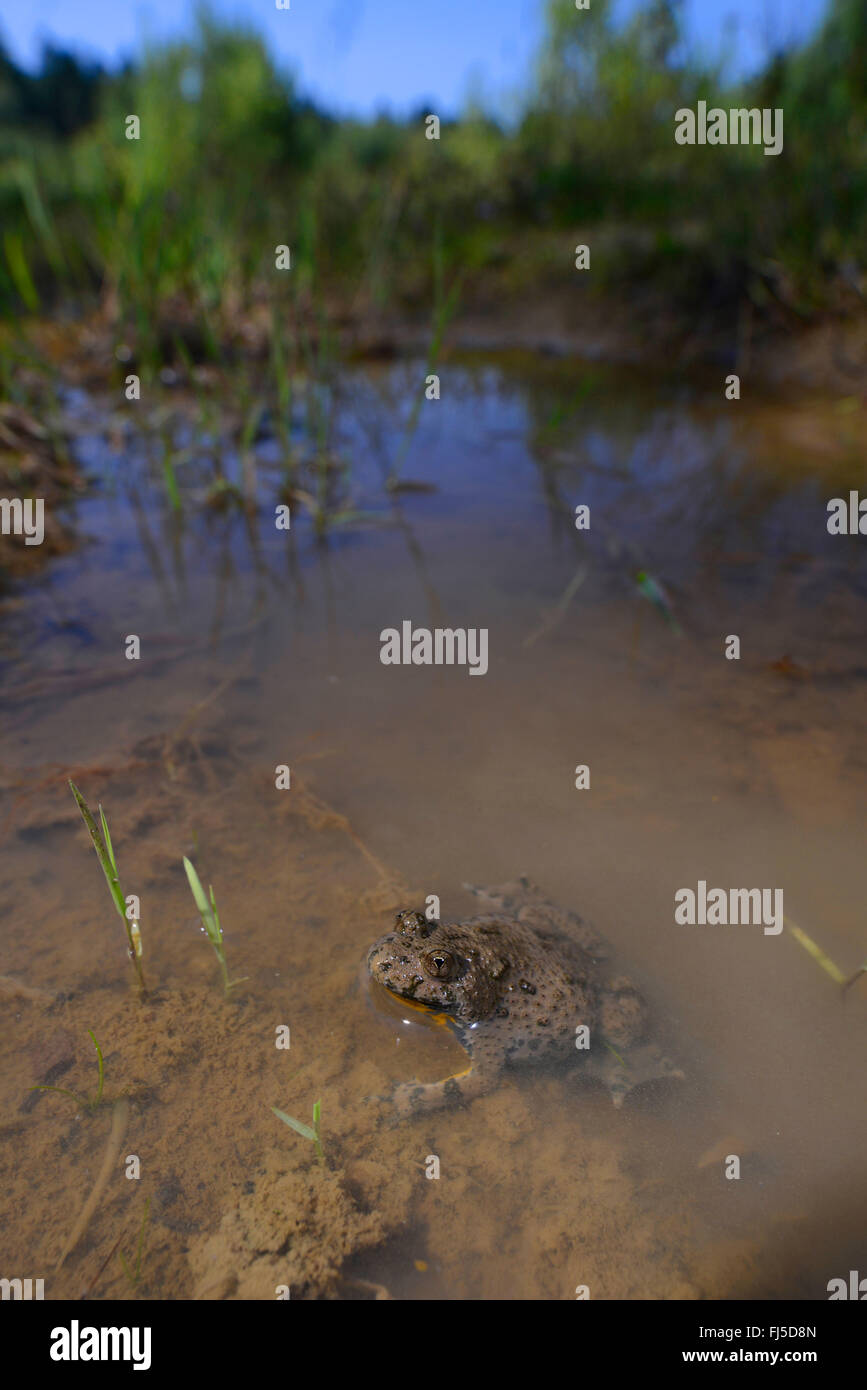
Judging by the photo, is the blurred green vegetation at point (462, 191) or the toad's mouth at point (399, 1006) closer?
the toad's mouth at point (399, 1006)

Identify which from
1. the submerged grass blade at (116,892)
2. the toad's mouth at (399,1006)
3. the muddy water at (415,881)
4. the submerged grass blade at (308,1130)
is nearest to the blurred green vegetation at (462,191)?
the muddy water at (415,881)

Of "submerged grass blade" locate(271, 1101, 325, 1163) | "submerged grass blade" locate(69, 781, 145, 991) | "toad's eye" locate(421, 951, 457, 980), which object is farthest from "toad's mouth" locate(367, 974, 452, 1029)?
"submerged grass blade" locate(69, 781, 145, 991)

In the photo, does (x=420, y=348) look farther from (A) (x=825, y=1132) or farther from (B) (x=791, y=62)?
(A) (x=825, y=1132)

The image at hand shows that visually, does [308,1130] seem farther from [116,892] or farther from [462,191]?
[462,191]

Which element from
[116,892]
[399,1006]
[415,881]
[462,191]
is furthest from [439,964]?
[462,191]

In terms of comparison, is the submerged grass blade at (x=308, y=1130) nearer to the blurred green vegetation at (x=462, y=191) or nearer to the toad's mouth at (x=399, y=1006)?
the toad's mouth at (x=399, y=1006)

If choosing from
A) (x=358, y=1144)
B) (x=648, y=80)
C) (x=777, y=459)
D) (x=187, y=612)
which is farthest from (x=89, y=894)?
(x=648, y=80)
